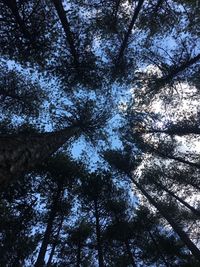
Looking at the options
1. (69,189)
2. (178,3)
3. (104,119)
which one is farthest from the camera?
(104,119)

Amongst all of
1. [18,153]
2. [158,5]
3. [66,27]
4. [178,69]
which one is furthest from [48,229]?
[158,5]

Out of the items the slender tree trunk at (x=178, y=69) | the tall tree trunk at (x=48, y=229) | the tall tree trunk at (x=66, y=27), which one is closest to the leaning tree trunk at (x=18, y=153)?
the tall tree trunk at (x=66, y=27)

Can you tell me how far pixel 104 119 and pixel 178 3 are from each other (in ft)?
27.4

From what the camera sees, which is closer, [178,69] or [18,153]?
[18,153]

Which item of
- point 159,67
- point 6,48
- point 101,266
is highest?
point 6,48

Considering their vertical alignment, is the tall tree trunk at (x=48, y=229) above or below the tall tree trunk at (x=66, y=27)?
below

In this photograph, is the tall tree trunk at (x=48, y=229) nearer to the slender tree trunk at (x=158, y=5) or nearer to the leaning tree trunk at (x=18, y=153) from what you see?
the leaning tree trunk at (x=18, y=153)

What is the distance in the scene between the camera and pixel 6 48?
40.7 feet

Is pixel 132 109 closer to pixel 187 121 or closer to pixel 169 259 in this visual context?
pixel 187 121

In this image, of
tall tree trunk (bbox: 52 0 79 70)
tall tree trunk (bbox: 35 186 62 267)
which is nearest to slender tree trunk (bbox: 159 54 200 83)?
tall tree trunk (bbox: 52 0 79 70)

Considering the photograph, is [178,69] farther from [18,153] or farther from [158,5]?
[18,153]

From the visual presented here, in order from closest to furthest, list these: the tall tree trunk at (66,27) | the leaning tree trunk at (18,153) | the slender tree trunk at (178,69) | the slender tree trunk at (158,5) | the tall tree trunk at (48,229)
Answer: the leaning tree trunk at (18,153), the tall tree trunk at (66,27), the tall tree trunk at (48,229), the slender tree trunk at (158,5), the slender tree trunk at (178,69)

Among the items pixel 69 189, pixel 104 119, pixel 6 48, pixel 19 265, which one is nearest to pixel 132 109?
pixel 104 119

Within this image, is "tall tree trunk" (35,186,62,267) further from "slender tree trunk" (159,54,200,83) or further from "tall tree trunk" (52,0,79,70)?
"slender tree trunk" (159,54,200,83)
